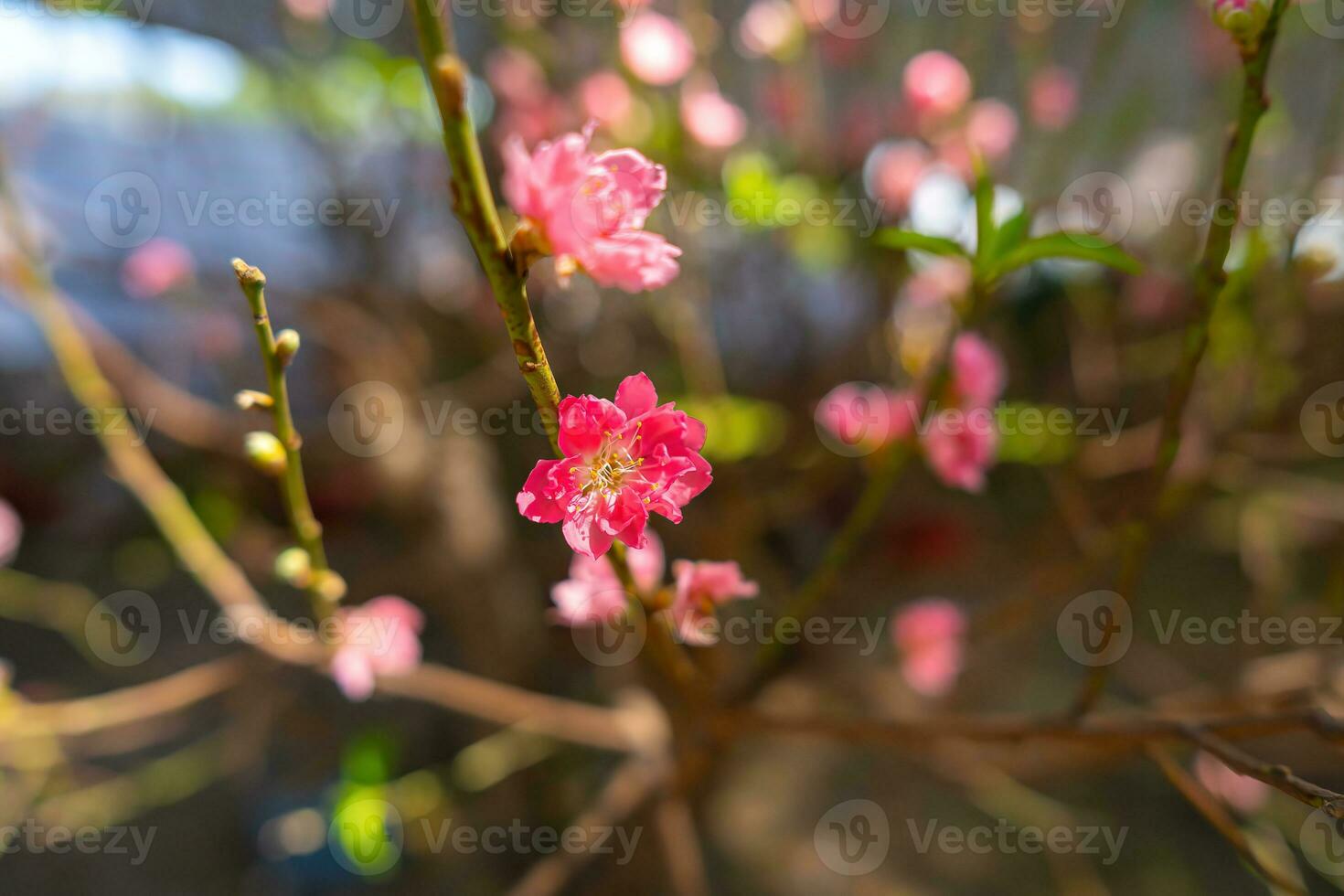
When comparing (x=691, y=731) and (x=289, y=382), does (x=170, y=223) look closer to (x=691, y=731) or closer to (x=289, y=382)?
(x=289, y=382)

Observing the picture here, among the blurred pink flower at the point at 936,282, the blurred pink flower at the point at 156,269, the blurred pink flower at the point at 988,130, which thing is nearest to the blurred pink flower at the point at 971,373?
the blurred pink flower at the point at 936,282

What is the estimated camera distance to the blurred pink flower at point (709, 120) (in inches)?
45.2

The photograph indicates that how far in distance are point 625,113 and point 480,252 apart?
3.23 feet

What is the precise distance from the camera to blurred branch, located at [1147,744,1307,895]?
1.59ft

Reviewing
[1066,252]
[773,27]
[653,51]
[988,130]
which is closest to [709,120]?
[653,51]

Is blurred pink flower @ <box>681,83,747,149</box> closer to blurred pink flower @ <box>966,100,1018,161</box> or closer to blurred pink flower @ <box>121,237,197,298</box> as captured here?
blurred pink flower @ <box>966,100,1018,161</box>

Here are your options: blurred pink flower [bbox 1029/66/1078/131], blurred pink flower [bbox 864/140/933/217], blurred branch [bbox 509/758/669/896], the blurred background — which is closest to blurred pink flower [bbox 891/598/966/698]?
the blurred background

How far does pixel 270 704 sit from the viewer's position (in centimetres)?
120

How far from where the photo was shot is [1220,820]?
0.52 m

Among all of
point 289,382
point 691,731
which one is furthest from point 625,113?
point 289,382

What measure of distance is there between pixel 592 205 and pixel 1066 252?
307 millimetres

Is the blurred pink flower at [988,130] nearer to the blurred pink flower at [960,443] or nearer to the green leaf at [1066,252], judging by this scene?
the blurred pink flower at [960,443]

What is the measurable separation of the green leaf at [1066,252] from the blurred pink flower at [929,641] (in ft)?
2.61

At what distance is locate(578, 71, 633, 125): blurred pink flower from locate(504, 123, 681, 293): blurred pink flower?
2.75 feet
